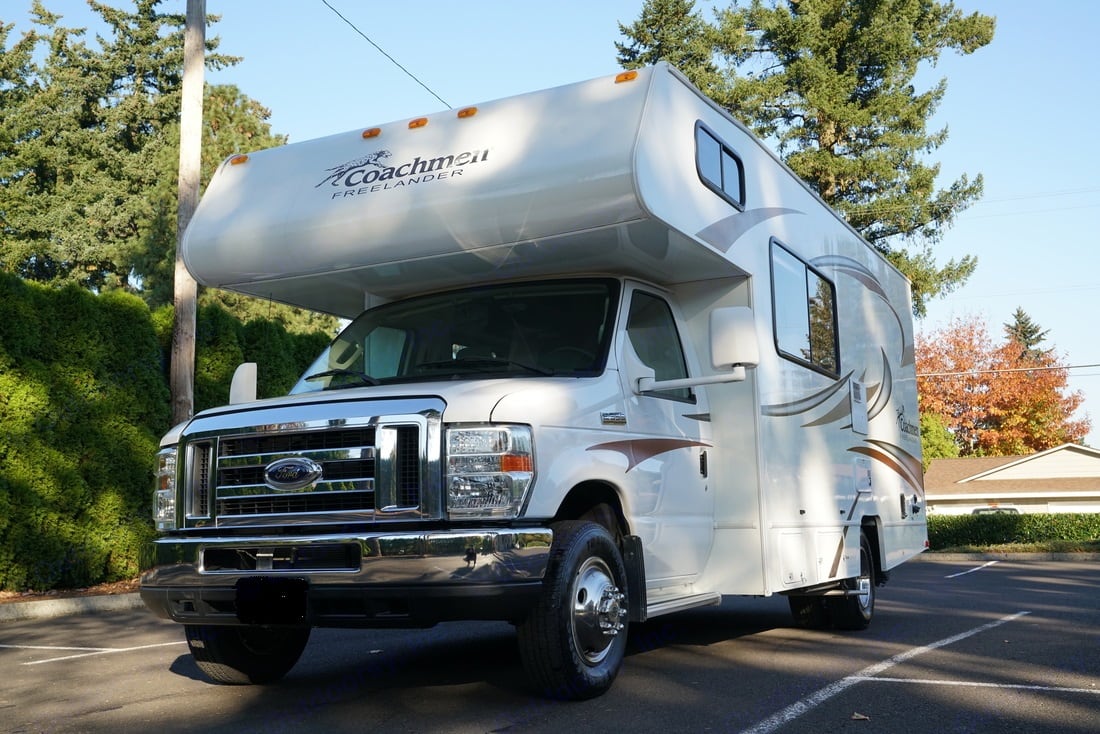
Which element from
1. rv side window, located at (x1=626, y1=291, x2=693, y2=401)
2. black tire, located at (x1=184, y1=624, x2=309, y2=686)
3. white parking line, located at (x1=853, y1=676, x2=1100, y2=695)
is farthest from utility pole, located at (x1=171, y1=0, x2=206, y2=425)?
white parking line, located at (x1=853, y1=676, x2=1100, y2=695)

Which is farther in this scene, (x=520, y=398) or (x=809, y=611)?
(x=809, y=611)

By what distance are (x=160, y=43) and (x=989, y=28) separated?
28.4 m

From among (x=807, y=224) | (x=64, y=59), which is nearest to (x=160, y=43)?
(x=64, y=59)

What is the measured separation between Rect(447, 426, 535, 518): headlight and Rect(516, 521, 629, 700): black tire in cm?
37

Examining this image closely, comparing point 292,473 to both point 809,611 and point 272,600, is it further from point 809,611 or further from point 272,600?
point 809,611

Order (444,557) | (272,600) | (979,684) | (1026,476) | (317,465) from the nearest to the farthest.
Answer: (444,557) → (272,600) → (317,465) → (979,684) → (1026,476)

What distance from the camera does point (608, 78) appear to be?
6516mm

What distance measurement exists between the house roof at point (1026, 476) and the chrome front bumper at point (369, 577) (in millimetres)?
44993

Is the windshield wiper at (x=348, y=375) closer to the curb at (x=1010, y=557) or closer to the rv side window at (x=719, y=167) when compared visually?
the rv side window at (x=719, y=167)

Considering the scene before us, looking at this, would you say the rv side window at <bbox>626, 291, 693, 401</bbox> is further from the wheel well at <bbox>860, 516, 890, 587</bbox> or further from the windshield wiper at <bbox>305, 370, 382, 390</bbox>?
the wheel well at <bbox>860, 516, 890, 587</bbox>

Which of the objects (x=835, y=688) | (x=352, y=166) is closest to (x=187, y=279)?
(x=352, y=166)

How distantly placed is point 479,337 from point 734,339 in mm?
1497

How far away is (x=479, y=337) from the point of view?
6723 mm

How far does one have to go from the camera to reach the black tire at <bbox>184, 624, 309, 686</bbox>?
639 centimetres
